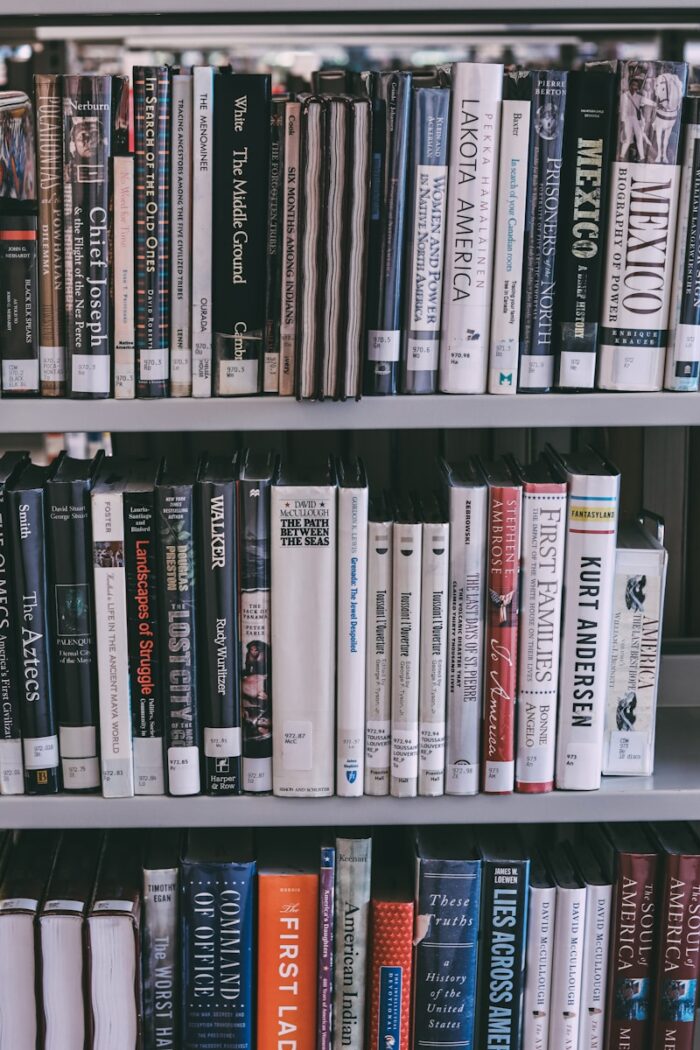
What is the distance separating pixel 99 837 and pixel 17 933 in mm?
146

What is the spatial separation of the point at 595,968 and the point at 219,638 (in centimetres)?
51

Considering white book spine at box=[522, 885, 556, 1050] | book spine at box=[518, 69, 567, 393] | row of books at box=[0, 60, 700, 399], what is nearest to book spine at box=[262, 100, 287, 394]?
row of books at box=[0, 60, 700, 399]

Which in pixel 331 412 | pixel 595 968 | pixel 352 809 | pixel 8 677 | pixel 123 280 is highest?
pixel 123 280

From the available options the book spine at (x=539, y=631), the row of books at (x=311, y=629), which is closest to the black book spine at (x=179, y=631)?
the row of books at (x=311, y=629)

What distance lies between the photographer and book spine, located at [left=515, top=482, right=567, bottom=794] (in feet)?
3.06

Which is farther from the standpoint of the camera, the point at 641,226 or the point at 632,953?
the point at 632,953

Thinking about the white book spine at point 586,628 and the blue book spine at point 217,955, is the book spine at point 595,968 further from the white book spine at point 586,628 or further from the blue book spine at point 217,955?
the blue book spine at point 217,955

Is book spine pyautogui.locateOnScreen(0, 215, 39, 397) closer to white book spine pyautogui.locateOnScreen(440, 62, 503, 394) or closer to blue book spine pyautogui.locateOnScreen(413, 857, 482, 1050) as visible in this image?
white book spine pyautogui.locateOnScreen(440, 62, 503, 394)

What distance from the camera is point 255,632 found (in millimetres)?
949

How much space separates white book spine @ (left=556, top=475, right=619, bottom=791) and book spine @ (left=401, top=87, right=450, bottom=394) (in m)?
0.17

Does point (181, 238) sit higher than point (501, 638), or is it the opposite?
point (181, 238)

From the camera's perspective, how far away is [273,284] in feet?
2.94

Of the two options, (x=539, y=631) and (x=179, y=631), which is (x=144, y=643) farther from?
(x=539, y=631)

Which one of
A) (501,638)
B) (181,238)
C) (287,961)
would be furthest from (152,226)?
(287,961)
